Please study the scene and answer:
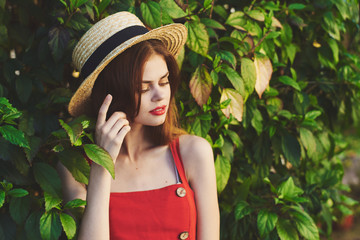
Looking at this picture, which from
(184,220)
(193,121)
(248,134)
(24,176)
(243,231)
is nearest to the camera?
(24,176)

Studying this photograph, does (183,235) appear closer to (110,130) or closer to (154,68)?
(110,130)

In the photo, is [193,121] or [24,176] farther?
[193,121]

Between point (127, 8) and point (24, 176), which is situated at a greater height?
point (127, 8)

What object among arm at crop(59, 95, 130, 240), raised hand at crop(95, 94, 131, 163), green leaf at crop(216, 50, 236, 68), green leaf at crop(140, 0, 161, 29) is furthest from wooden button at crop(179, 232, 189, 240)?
green leaf at crop(140, 0, 161, 29)

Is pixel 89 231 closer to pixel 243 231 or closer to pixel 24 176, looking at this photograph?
pixel 24 176

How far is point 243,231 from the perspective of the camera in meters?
2.07

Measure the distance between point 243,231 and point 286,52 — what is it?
39.6 inches

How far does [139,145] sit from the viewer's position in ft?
6.14

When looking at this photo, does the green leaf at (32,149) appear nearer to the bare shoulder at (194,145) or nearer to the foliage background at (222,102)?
the foliage background at (222,102)

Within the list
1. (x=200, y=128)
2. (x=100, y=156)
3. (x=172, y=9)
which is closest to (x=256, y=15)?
(x=172, y=9)

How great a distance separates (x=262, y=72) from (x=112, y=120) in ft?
2.48

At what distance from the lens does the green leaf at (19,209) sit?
149 cm

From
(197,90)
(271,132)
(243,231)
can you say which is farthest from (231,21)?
(243,231)

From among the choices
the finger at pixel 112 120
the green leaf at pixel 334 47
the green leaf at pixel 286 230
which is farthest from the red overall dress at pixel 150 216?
the green leaf at pixel 334 47
